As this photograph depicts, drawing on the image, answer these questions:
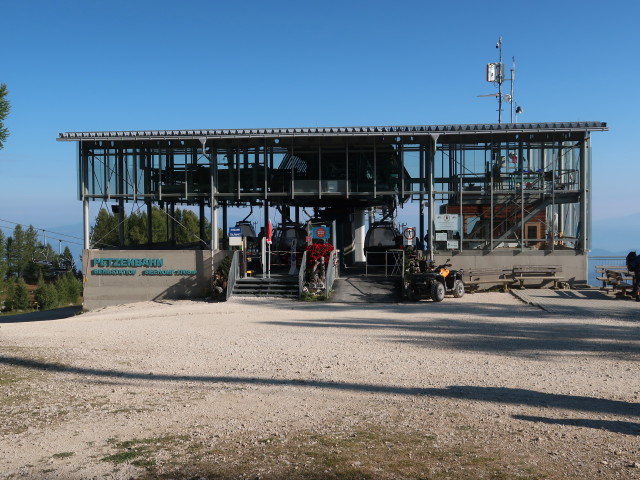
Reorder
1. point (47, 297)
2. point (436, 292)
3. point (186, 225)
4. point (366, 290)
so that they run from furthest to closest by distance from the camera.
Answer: point (47, 297)
point (186, 225)
point (366, 290)
point (436, 292)

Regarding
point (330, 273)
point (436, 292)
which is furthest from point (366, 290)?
point (436, 292)

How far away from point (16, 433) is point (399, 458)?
13.0ft

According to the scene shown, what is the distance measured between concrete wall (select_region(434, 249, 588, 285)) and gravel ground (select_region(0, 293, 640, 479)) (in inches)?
390

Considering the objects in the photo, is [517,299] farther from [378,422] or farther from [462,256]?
[378,422]

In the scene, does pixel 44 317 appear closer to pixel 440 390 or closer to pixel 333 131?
pixel 333 131

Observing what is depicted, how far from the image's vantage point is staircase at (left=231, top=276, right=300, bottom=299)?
20531 millimetres

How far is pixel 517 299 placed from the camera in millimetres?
19109

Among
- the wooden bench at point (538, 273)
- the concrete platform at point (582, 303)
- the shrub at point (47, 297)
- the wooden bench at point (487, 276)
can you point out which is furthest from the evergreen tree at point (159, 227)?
the concrete platform at point (582, 303)

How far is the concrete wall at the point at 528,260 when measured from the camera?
23.1 meters

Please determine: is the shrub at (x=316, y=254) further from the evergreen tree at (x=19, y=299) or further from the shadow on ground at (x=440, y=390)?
the evergreen tree at (x=19, y=299)

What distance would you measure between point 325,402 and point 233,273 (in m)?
14.4

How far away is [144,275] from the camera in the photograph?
23344 millimetres

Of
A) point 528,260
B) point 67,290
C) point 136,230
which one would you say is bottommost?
point 67,290

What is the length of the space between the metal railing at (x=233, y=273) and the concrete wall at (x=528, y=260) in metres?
7.93
